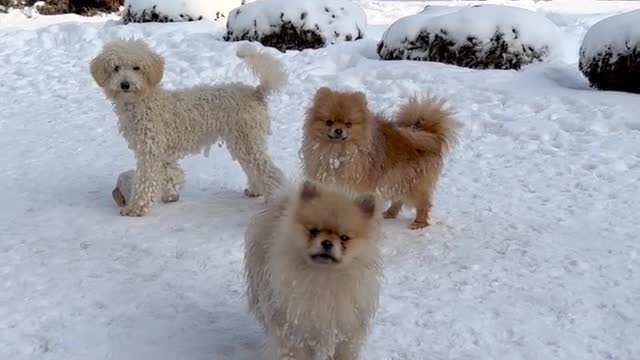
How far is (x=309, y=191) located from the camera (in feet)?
10.5

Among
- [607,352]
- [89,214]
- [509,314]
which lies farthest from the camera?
[89,214]

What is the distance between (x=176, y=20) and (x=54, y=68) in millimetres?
3100

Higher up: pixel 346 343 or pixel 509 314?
pixel 346 343

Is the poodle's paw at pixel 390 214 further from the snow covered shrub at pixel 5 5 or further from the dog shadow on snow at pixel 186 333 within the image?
the snow covered shrub at pixel 5 5

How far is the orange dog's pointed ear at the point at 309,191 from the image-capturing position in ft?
10.5

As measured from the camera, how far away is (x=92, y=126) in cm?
812

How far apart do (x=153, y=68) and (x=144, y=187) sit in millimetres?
888

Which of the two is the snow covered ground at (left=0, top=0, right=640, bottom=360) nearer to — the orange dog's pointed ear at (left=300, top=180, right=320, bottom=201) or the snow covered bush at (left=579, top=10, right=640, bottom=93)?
the snow covered bush at (left=579, top=10, right=640, bottom=93)

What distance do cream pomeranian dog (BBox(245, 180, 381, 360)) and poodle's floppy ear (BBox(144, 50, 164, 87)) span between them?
2662 mm

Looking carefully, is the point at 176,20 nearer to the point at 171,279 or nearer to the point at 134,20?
the point at 134,20

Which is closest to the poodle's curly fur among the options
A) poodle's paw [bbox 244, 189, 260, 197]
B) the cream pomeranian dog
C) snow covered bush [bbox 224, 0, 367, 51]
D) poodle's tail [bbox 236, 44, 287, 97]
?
poodle's tail [bbox 236, 44, 287, 97]

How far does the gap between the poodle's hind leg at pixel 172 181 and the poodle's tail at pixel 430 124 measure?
1.75m

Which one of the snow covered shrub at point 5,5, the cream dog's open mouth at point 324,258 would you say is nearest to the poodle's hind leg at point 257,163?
the cream dog's open mouth at point 324,258

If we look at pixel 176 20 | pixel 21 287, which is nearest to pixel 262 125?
pixel 21 287
